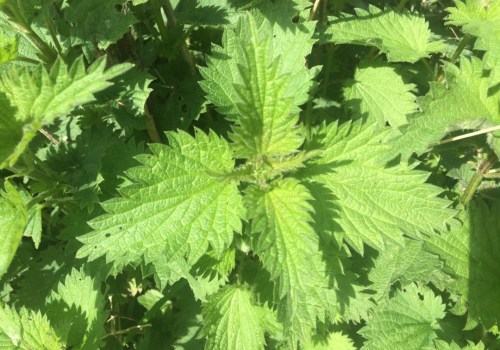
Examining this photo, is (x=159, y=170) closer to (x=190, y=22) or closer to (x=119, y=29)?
(x=119, y=29)

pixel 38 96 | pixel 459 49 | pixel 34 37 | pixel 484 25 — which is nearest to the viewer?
pixel 38 96

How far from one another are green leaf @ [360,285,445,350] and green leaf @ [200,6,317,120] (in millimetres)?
1186

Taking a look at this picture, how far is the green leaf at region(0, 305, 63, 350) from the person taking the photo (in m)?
1.90

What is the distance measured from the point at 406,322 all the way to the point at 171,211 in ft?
4.70

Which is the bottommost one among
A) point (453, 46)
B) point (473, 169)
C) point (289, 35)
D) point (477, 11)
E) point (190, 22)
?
point (473, 169)

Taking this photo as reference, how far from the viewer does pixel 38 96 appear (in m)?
1.45

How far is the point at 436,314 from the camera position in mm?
2359

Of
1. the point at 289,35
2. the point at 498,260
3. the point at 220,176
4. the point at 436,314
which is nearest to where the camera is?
the point at 220,176

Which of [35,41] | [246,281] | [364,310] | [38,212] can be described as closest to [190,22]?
[35,41]

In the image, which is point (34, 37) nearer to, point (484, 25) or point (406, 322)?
point (484, 25)

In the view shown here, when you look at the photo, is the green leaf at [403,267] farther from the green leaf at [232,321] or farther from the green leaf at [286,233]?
the green leaf at [286,233]

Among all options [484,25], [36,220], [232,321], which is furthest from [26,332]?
[484,25]

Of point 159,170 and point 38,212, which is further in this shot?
point 38,212

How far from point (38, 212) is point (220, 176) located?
81 cm
